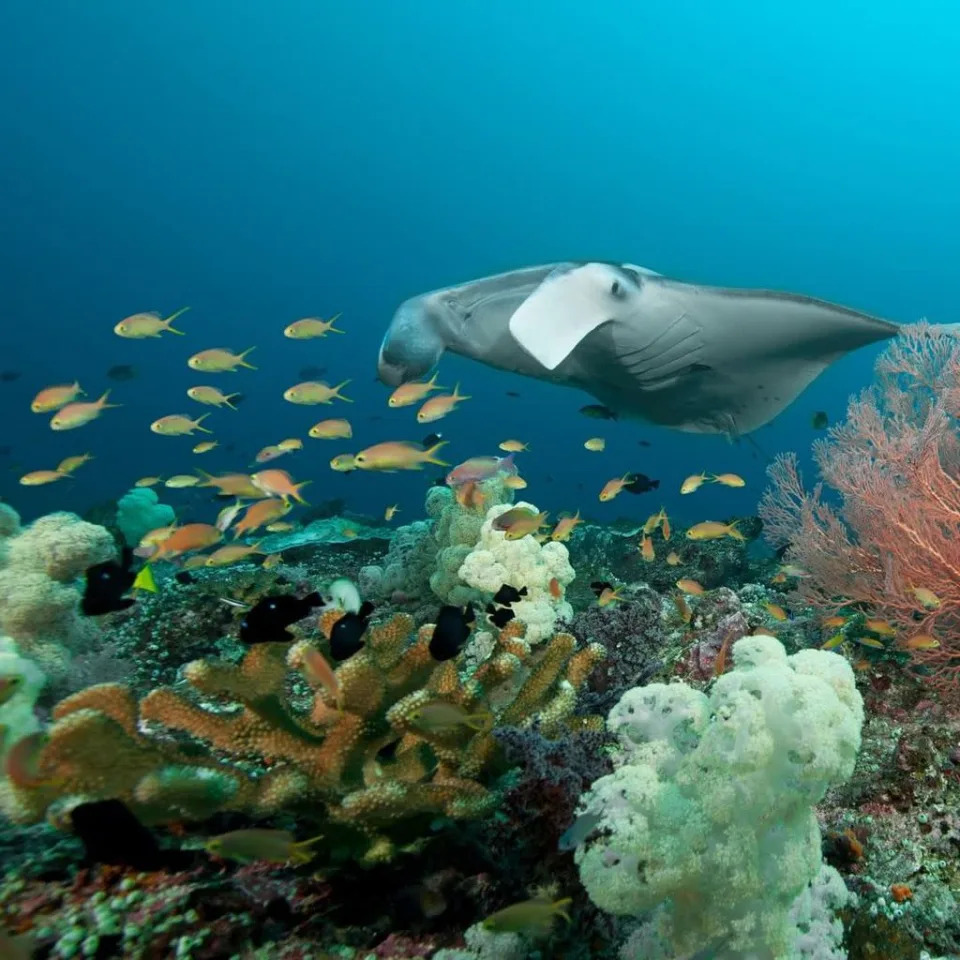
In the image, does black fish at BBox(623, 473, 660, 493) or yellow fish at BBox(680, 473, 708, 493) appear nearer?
black fish at BBox(623, 473, 660, 493)

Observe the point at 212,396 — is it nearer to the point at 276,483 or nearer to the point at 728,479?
the point at 276,483

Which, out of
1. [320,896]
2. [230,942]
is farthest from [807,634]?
[230,942]

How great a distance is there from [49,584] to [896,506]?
19.9 ft

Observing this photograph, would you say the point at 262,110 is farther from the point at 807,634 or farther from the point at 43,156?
the point at 807,634

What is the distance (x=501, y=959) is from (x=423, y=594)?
4658mm

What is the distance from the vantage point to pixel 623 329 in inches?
179

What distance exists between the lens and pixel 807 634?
4.96m

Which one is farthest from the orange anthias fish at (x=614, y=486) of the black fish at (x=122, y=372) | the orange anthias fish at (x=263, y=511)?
the black fish at (x=122, y=372)

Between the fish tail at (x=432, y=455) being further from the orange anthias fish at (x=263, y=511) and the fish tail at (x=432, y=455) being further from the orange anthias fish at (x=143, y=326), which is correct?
the orange anthias fish at (x=143, y=326)

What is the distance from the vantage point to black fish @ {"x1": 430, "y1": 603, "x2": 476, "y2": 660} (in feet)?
8.04

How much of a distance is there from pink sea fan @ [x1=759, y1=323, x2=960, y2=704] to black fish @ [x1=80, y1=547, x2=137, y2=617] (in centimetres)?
479

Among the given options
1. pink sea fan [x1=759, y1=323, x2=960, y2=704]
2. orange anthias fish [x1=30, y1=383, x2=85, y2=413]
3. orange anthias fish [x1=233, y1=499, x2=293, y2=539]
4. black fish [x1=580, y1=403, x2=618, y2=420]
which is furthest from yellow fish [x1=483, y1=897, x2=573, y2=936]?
orange anthias fish [x1=30, y1=383, x2=85, y2=413]

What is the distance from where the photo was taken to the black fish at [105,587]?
2.81m

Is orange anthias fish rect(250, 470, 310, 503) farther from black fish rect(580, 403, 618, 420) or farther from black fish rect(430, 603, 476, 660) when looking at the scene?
black fish rect(430, 603, 476, 660)
